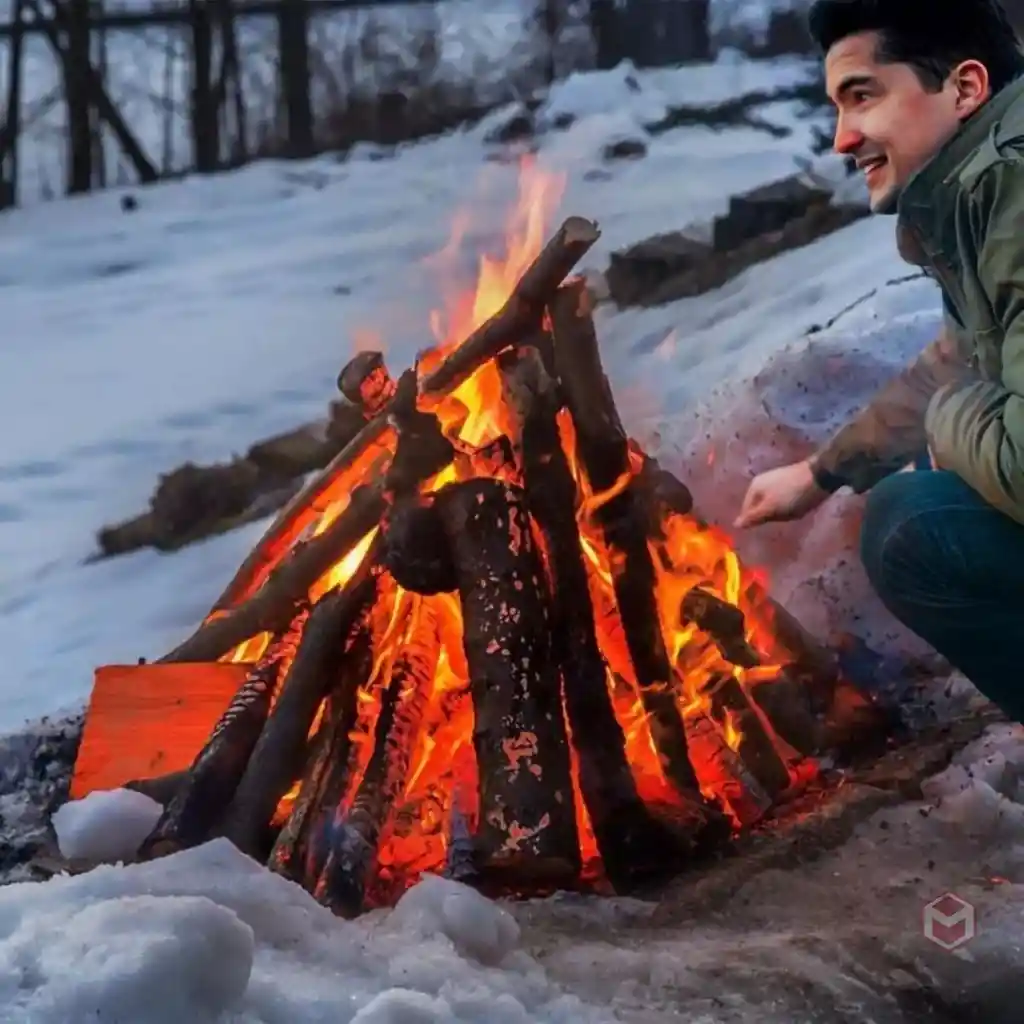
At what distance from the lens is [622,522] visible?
6.49ft

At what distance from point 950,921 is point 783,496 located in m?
0.67

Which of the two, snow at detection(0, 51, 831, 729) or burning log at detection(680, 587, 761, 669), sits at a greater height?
snow at detection(0, 51, 831, 729)

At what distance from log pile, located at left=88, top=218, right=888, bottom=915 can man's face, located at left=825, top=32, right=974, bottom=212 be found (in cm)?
45

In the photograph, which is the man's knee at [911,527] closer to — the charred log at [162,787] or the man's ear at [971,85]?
the man's ear at [971,85]

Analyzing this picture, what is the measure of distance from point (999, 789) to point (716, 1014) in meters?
0.75

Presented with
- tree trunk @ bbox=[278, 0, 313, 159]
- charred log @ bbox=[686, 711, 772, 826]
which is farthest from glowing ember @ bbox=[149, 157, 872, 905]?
tree trunk @ bbox=[278, 0, 313, 159]

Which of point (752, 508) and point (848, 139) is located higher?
point (848, 139)

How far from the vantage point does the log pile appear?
1.77m

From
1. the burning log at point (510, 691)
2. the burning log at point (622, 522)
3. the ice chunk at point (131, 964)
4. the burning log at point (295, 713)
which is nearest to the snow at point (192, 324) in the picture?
the burning log at point (622, 522)

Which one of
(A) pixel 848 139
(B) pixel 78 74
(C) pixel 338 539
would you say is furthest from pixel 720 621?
(B) pixel 78 74

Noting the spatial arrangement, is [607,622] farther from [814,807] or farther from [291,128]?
[291,128]

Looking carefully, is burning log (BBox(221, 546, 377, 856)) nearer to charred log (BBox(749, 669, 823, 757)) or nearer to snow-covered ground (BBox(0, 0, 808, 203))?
charred log (BBox(749, 669, 823, 757))

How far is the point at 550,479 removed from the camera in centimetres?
192

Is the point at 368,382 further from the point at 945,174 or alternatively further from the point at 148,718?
the point at 945,174
